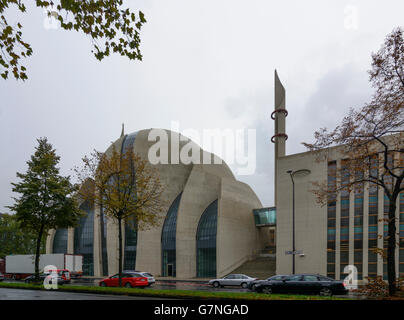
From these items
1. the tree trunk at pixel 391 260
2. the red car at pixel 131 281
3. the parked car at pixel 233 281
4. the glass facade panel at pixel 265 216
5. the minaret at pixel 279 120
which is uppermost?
the minaret at pixel 279 120

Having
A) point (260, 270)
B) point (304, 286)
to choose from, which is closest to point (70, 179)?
point (304, 286)

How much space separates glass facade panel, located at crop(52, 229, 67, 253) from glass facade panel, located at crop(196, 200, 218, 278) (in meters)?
23.2

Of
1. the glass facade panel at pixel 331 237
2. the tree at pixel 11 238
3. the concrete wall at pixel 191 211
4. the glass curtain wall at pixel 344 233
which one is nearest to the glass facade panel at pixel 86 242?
the concrete wall at pixel 191 211

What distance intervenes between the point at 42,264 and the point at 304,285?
3197 centimetres

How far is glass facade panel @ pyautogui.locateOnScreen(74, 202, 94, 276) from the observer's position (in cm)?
5253

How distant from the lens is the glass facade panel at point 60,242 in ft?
189

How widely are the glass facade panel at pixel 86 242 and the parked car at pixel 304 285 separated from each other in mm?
36600

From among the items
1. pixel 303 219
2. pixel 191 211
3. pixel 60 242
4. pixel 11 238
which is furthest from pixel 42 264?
pixel 11 238

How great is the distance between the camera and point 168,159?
184ft

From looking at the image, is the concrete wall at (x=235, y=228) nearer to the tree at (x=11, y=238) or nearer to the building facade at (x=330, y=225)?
the building facade at (x=330, y=225)

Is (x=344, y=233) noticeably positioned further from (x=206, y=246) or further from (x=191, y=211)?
A: (x=191, y=211)

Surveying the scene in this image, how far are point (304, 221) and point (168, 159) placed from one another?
25339 millimetres

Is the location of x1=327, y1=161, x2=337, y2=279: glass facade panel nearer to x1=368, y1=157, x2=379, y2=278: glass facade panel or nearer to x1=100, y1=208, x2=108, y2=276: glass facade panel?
x1=368, y1=157, x2=379, y2=278: glass facade panel
